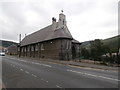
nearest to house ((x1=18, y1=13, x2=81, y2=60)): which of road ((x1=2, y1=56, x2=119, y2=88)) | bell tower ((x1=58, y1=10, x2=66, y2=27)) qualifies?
bell tower ((x1=58, y1=10, x2=66, y2=27))

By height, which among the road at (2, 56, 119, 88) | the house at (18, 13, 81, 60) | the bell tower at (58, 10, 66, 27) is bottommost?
the road at (2, 56, 119, 88)

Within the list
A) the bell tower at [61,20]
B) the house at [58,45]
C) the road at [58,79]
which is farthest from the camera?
the bell tower at [61,20]

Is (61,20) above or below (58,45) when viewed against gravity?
above

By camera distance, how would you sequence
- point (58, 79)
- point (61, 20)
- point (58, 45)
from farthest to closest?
point (61, 20), point (58, 45), point (58, 79)

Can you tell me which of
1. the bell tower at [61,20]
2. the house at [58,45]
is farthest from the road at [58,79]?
the bell tower at [61,20]

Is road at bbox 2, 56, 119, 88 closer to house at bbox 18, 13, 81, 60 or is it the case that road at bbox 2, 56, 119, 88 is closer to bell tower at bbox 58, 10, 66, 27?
house at bbox 18, 13, 81, 60

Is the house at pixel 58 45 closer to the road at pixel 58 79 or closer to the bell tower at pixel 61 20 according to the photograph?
the bell tower at pixel 61 20

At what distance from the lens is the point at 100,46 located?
158 ft

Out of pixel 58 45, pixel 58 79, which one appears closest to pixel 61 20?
pixel 58 45

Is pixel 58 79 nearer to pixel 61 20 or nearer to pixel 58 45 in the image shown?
pixel 58 45

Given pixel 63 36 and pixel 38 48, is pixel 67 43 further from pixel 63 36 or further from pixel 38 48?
pixel 38 48

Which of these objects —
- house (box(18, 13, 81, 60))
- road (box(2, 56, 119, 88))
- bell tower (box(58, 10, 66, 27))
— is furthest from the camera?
bell tower (box(58, 10, 66, 27))

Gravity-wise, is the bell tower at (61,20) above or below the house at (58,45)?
above

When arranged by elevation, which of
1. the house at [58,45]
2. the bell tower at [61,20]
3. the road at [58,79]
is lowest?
the road at [58,79]
